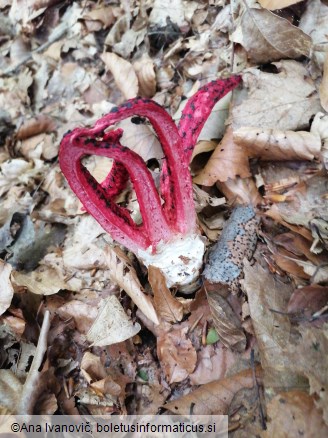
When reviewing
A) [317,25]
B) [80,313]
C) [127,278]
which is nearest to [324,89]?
[317,25]

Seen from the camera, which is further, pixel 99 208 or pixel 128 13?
pixel 128 13

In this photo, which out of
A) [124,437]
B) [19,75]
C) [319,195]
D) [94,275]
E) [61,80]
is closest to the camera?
[124,437]

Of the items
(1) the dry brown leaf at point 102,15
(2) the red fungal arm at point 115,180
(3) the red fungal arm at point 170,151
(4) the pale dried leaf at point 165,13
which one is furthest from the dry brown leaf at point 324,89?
(1) the dry brown leaf at point 102,15

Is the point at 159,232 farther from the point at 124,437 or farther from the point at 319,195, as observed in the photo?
the point at 124,437

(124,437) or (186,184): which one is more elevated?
(186,184)

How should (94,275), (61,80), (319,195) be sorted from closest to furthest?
(319,195), (94,275), (61,80)

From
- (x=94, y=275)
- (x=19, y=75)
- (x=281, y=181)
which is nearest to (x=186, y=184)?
(x=281, y=181)
